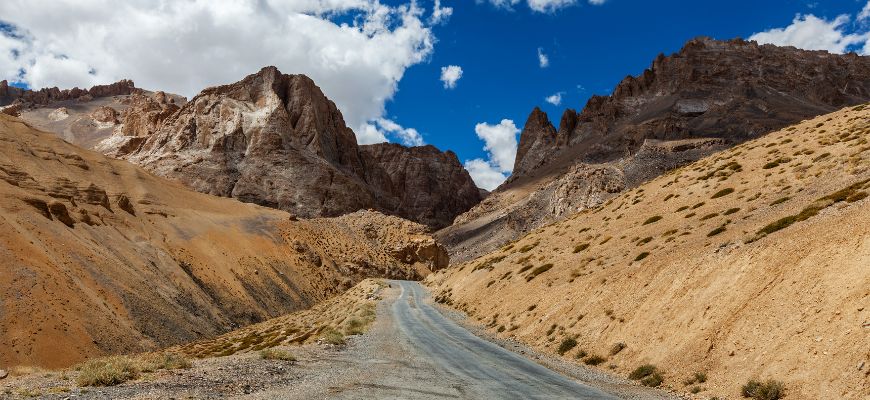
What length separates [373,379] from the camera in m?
15.2

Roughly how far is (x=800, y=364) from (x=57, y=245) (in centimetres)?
5063

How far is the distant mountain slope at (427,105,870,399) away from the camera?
1311 cm

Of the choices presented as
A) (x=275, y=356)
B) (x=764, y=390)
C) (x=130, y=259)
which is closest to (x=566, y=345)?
(x=764, y=390)

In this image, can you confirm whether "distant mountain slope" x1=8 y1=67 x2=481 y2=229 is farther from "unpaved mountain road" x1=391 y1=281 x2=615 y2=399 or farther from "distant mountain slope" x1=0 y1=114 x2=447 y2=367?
"unpaved mountain road" x1=391 y1=281 x2=615 y2=399

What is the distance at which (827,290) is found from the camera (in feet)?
45.4

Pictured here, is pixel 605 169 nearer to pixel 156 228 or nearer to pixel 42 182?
pixel 156 228

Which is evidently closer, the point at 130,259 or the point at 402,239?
the point at 130,259

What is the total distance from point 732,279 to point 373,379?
12.8 m

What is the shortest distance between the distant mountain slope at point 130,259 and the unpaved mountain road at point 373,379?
22179 millimetres

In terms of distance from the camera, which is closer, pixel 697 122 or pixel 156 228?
pixel 156 228

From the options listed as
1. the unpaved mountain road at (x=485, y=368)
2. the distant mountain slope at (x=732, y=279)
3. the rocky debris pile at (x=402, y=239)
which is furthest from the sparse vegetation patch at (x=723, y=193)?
the rocky debris pile at (x=402, y=239)

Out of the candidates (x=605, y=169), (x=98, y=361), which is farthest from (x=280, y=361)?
(x=605, y=169)

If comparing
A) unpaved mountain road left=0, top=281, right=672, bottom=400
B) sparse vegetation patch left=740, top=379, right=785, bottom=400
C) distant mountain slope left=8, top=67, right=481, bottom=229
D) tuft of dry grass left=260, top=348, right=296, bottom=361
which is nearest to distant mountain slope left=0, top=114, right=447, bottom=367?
tuft of dry grass left=260, top=348, right=296, bottom=361

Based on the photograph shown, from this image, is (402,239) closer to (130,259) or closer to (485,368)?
(130,259)
